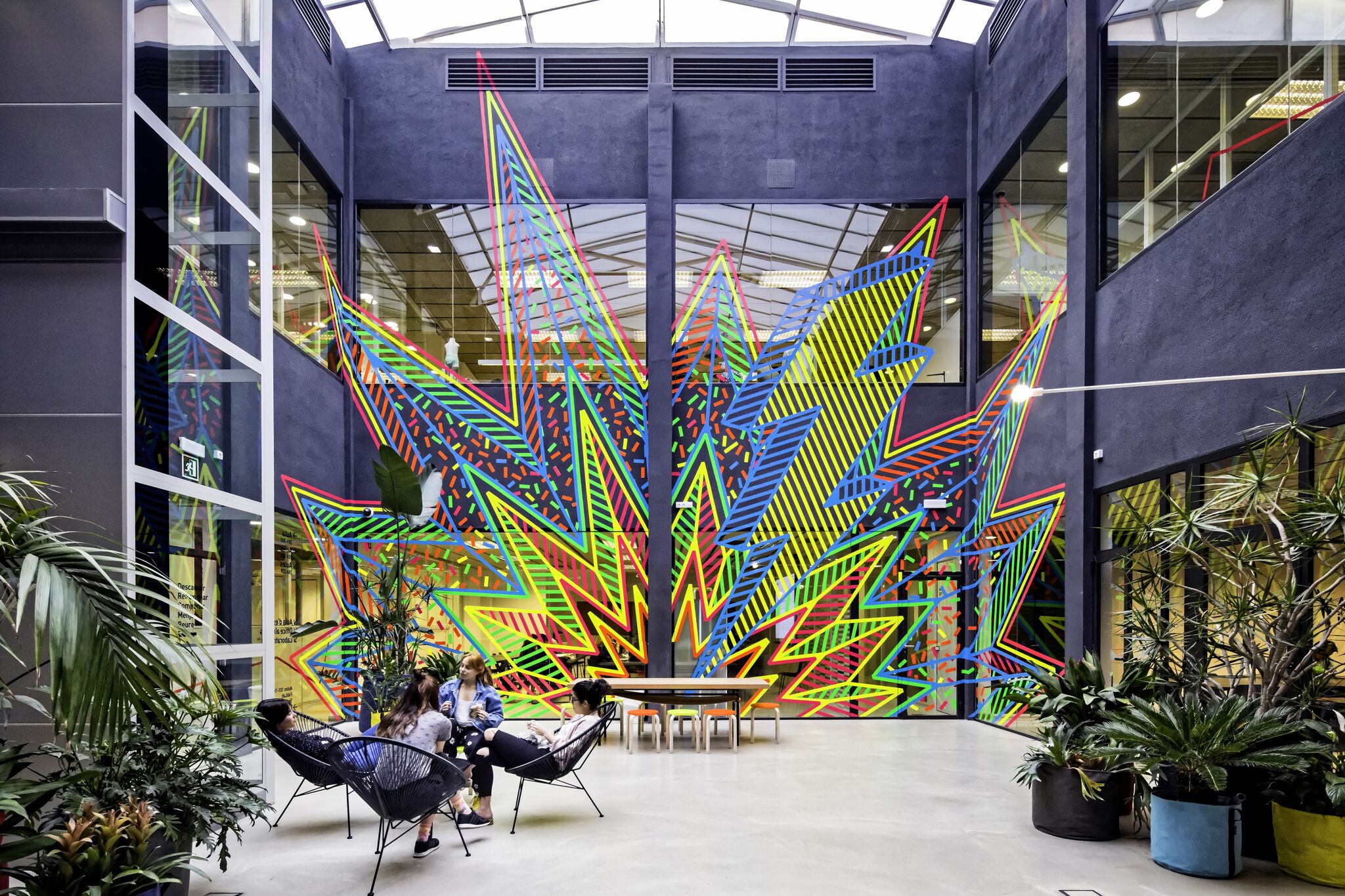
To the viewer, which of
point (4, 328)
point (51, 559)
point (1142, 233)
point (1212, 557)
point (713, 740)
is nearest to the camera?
point (51, 559)

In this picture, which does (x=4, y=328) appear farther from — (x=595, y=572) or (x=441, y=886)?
Answer: (x=595, y=572)

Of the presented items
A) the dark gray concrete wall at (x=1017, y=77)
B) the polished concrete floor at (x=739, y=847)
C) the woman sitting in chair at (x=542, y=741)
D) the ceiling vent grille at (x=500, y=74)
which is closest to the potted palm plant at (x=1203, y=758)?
the polished concrete floor at (x=739, y=847)

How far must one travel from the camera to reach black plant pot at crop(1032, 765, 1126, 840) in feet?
17.0

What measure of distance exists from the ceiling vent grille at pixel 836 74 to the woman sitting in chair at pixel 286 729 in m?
8.87

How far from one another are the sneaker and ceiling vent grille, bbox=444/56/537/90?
8478mm

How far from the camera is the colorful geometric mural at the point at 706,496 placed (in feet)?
33.0

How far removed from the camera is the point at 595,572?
10102 millimetres

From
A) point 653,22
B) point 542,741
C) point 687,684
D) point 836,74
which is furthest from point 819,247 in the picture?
point 542,741

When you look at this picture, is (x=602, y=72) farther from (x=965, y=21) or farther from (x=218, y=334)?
(x=218, y=334)

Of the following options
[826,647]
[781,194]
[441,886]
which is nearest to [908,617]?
[826,647]

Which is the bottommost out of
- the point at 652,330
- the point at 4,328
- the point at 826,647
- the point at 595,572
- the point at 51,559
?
the point at 826,647

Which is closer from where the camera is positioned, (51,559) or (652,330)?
(51,559)

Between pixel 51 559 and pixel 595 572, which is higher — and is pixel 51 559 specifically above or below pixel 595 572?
above

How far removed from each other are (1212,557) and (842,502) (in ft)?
14.0
